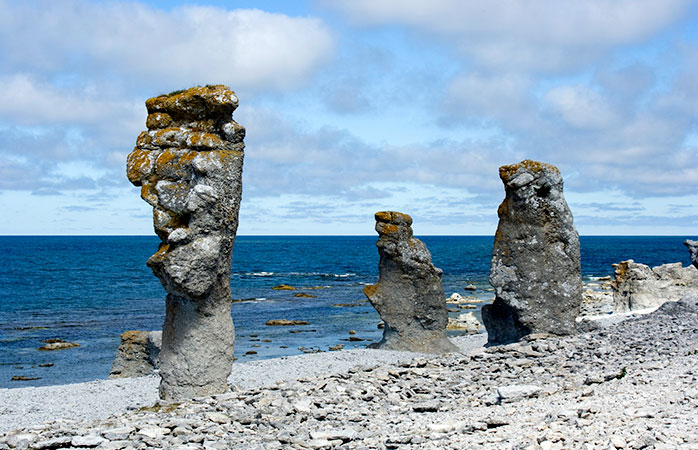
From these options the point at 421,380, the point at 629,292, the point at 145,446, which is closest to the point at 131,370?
the point at 421,380

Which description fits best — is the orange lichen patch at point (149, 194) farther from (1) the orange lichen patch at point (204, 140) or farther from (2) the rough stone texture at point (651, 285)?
(2) the rough stone texture at point (651, 285)

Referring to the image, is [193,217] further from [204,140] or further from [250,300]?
[250,300]

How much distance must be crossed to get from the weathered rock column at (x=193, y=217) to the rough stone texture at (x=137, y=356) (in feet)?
24.7

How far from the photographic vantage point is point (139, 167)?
12.6 metres

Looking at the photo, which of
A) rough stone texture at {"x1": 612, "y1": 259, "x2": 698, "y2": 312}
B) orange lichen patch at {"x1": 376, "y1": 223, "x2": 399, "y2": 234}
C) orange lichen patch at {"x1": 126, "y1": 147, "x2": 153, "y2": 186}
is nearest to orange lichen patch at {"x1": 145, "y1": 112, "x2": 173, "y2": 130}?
orange lichen patch at {"x1": 126, "y1": 147, "x2": 153, "y2": 186}

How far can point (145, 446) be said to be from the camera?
9.59 m

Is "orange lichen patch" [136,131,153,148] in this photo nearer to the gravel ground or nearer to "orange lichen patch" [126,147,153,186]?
"orange lichen patch" [126,147,153,186]

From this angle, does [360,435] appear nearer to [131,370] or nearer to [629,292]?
[131,370]

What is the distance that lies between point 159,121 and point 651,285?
2222 cm

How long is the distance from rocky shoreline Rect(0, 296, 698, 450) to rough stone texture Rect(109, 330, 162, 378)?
25.6ft

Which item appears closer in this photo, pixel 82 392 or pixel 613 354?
pixel 613 354

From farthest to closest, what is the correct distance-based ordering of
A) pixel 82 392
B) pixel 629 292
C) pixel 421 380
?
pixel 629 292 < pixel 82 392 < pixel 421 380

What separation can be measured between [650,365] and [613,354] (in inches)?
64.7

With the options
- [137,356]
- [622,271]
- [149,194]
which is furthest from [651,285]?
[149,194]
